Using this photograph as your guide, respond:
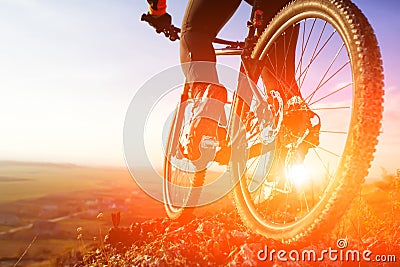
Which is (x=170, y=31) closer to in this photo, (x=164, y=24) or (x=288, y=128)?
(x=164, y=24)

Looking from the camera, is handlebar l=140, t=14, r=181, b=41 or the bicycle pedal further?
handlebar l=140, t=14, r=181, b=41

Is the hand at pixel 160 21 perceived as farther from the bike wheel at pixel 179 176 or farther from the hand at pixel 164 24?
the bike wheel at pixel 179 176

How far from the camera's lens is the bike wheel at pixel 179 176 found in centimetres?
435

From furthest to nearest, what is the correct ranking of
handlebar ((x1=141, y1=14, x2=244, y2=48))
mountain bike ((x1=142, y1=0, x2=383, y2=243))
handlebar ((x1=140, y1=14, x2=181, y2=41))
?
1. handlebar ((x1=140, y1=14, x2=181, y2=41))
2. handlebar ((x1=141, y1=14, x2=244, y2=48))
3. mountain bike ((x1=142, y1=0, x2=383, y2=243))

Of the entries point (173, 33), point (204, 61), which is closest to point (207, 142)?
point (204, 61)

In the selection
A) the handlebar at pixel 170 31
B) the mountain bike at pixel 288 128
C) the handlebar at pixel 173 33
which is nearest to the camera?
the mountain bike at pixel 288 128

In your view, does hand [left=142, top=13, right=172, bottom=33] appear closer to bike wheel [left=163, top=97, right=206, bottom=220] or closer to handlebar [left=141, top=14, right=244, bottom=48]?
handlebar [left=141, top=14, right=244, bottom=48]

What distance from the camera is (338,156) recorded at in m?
2.17

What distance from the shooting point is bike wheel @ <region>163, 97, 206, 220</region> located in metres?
4.35

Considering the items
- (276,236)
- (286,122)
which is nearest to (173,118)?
(286,122)

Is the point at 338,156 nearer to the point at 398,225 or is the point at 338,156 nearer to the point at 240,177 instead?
the point at 240,177

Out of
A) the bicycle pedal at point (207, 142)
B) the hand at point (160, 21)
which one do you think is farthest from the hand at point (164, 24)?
the bicycle pedal at point (207, 142)

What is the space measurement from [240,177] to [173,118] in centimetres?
155

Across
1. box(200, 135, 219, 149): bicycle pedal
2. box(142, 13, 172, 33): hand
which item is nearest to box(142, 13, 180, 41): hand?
box(142, 13, 172, 33): hand
